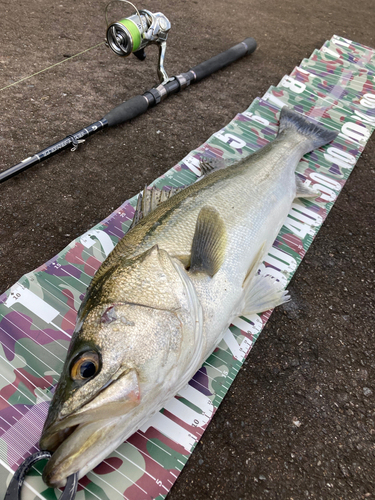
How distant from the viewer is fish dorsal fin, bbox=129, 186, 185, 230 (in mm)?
2353

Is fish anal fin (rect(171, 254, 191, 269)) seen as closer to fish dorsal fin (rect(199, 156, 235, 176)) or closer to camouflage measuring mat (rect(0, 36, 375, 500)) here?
camouflage measuring mat (rect(0, 36, 375, 500))

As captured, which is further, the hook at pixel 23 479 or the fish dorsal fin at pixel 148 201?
the fish dorsal fin at pixel 148 201

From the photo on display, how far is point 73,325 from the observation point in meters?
2.19

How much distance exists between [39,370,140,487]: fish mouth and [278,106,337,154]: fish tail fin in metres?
2.74

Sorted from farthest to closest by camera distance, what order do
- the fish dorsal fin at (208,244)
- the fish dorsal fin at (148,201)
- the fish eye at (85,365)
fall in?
the fish dorsal fin at (148,201)
the fish dorsal fin at (208,244)
the fish eye at (85,365)

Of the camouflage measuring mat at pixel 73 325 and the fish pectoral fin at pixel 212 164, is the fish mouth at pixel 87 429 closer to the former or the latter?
the camouflage measuring mat at pixel 73 325

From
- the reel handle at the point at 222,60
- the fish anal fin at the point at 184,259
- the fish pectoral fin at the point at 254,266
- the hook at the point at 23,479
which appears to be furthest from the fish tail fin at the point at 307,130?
the hook at the point at 23,479

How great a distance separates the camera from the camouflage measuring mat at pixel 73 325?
1.73 m

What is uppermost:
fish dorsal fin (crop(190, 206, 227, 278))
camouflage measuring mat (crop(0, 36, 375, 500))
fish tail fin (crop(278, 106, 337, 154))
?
fish tail fin (crop(278, 106, 337, 154))

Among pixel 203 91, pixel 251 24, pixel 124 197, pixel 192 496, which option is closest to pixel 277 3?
pixel 251 24

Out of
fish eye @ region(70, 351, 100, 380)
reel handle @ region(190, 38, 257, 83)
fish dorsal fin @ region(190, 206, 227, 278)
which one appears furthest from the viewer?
reel handle @ region(190, 38, 257, 83)

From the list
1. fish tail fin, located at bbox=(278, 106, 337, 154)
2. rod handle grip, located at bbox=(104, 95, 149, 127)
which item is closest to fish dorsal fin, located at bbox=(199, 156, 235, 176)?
fish tail fin, located at bbox=(278, 106, 337, 154)

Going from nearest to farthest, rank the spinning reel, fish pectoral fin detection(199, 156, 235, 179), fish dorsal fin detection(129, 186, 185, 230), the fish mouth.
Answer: the fish mouth < fish dorsal fin detection(129, 186, 185, 230) < fish pectoral fin detection(199, 156, 235, 179) < the spinning reel

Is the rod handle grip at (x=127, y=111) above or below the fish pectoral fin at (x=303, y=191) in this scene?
below
